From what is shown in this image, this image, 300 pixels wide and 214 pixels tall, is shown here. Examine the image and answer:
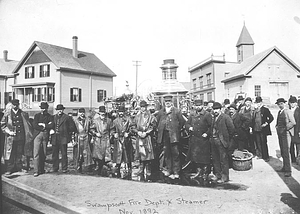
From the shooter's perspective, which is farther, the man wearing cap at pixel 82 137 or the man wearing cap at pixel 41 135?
the man wearing cap at pixel 82 137

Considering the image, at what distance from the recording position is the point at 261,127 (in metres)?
6.65

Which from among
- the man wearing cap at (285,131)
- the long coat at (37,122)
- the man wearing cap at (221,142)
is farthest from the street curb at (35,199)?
the man wearing cap at (285,131)

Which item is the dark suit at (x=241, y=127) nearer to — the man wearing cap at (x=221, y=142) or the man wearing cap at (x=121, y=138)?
the man wearing cap at (x=221, y=142)

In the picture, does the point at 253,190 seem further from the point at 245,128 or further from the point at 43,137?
the point at 43,137


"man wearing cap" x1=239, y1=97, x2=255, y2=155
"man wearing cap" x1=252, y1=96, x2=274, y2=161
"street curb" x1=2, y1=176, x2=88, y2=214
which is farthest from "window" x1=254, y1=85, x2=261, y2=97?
"street curb" x1=2, y1=176, x2=88, y2=214

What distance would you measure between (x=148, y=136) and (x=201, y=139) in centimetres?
127

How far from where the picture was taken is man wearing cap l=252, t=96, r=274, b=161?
259 inches

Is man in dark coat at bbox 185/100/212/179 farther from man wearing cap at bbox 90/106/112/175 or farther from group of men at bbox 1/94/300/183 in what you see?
man wearing cap at bbox 90/106/112/175

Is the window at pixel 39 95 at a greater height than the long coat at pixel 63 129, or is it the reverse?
the window at pixel 39 95

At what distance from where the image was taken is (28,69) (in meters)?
14.3

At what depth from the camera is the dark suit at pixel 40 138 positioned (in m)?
5.63

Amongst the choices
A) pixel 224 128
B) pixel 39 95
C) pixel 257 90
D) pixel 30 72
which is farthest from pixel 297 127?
pixel 257 90

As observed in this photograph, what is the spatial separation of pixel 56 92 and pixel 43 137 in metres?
10.3

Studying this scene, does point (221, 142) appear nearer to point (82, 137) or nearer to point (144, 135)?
point (144, 135)
